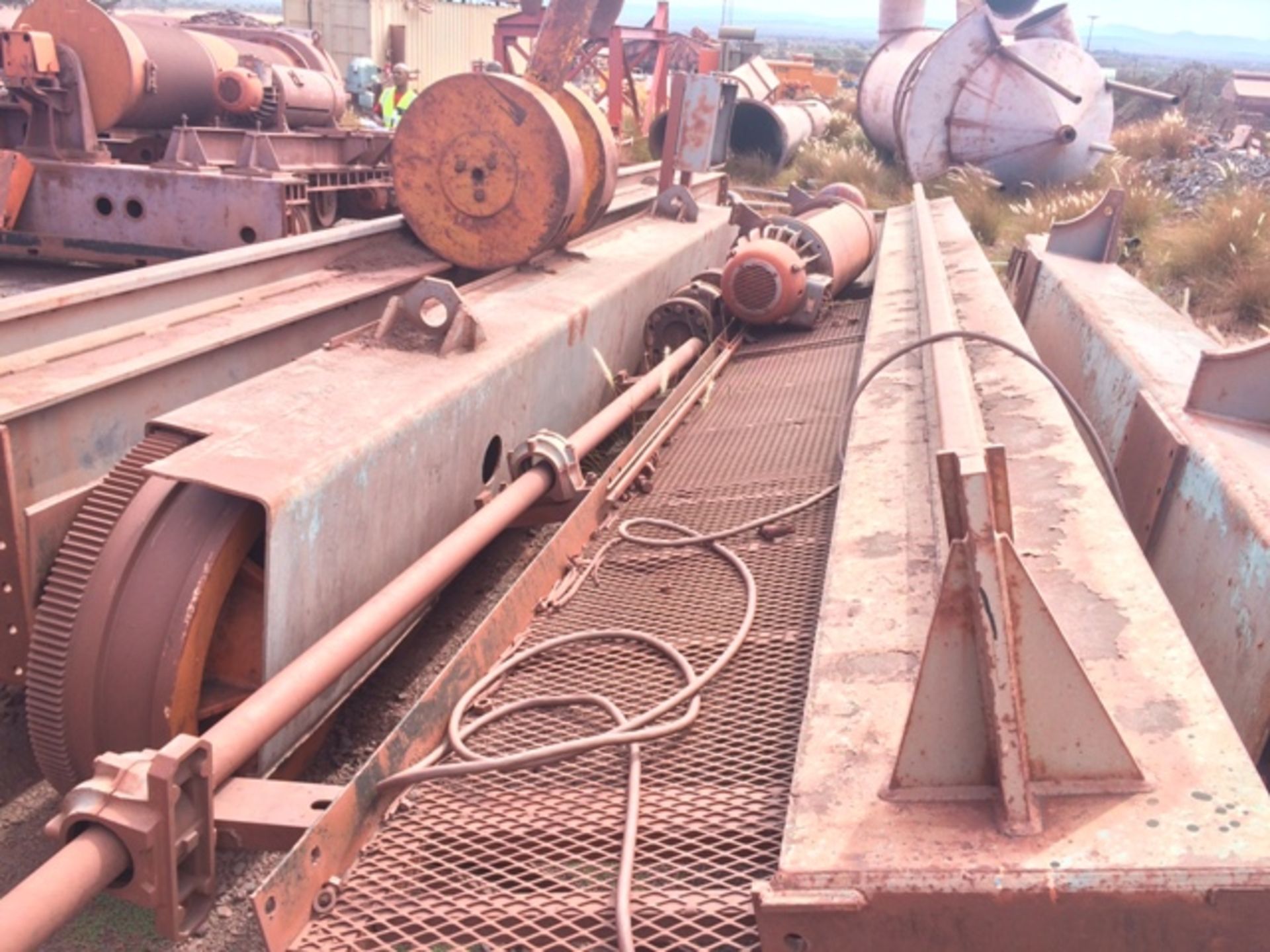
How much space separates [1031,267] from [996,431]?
11.0ft

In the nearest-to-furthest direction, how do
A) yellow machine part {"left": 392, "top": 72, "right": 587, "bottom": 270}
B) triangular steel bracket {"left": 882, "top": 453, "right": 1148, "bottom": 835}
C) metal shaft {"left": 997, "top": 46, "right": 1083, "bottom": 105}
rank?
triangular steel bracket {"left": 882, "top": 453, "right": 1148, "bottom": 835} < yellow machine part {"left": 392, "top": 72, "right": 587, "bottom": 270} < metal shaft {"left": 997, "top": 46, "right": 1083, "bottom": 105}

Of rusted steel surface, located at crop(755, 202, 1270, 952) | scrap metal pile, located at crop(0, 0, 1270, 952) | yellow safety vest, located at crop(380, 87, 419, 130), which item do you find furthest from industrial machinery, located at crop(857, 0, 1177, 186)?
rusted steel surface, located at crop(755, 202, 1270, 952)

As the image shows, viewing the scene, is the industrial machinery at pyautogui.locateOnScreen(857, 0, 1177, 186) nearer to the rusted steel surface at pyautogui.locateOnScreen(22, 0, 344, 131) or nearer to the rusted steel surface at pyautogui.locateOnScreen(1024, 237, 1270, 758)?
the rusted steel surface at pyautogui.locateOnScreen(22, 0, 344, 131)

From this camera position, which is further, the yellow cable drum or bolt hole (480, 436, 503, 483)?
the yellow cable drum

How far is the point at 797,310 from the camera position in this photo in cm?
573

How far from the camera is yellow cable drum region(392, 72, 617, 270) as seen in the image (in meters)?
4.61

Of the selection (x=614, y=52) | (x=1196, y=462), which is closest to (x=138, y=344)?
(x=1196, y=462)

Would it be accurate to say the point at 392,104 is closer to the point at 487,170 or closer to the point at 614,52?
the point at 614,52

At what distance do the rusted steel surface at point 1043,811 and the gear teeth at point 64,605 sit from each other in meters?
1.62

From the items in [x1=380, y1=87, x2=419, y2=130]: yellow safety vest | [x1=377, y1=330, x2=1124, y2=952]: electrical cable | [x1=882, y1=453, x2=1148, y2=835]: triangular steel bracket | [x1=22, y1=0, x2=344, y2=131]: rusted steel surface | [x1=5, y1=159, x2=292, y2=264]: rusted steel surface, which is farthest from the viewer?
[x1=380, y1=87, x2=419, y2=130]: yellow safety vest

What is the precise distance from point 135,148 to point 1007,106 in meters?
9.27

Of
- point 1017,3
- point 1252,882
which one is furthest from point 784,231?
point 1017,3

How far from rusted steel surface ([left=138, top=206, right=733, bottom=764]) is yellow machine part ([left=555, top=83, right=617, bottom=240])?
2.27ft

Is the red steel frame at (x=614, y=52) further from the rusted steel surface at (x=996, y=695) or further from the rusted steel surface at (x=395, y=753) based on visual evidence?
the rusted steel surface at (x=996, y=695)
